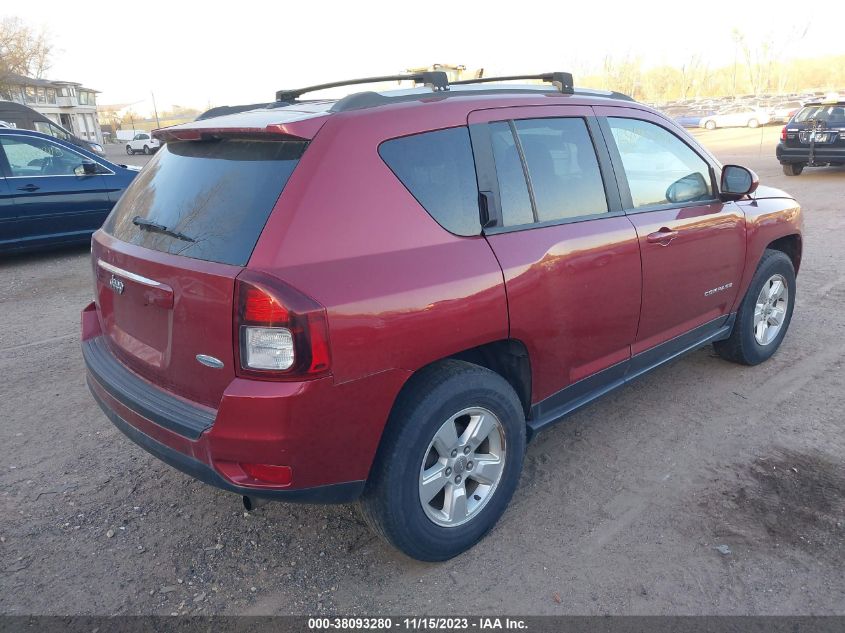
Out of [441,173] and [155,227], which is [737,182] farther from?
[155,227]

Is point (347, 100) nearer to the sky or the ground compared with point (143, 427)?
nearer to the sky

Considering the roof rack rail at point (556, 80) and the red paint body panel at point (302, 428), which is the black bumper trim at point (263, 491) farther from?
the roof rack rail at point (556, 80)

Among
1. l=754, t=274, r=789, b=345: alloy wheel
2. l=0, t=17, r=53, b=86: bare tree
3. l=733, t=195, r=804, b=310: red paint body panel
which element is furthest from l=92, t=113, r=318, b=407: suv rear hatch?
l=0, t=17, r=53, b=86: bare tree

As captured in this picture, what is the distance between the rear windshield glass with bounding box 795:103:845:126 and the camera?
14.2m

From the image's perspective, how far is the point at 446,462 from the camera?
2.62 metres

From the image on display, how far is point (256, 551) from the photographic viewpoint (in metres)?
A: 2.82

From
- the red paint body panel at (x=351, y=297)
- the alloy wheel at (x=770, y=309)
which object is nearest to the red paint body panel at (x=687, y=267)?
the red paint body panel at (x=351, y=297)

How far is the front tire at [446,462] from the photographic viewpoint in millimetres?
2430

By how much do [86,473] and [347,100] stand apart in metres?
2.37

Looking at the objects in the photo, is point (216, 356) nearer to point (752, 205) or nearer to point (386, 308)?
point (386, 308)

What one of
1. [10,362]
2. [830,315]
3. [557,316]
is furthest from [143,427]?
[830,315]

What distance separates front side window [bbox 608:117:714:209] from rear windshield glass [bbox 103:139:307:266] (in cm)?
183

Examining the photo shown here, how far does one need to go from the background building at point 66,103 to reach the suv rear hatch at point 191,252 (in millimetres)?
69812

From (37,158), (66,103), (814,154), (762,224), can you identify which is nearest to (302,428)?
(762,224)
